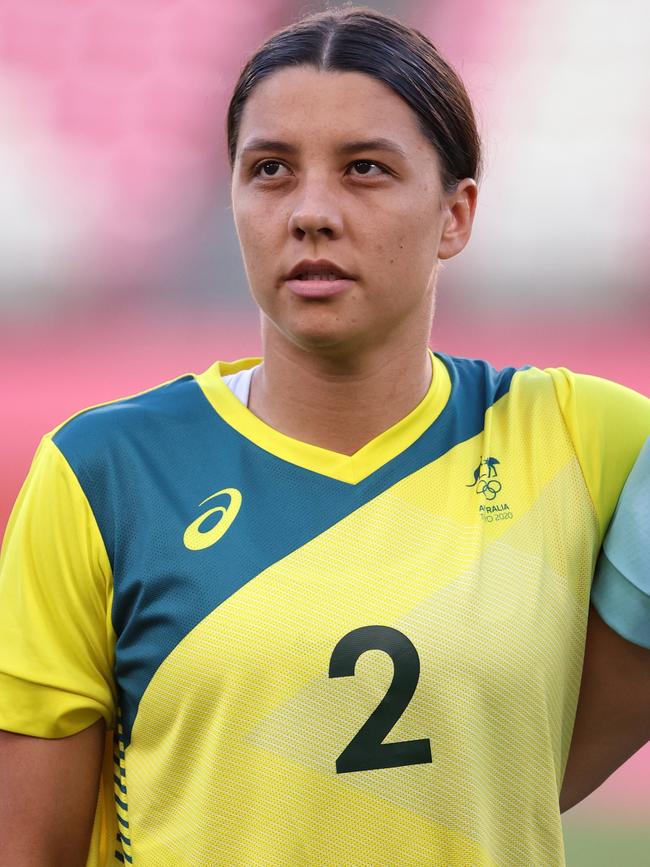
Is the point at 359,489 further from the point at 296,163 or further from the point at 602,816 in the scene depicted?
the point at 602,816

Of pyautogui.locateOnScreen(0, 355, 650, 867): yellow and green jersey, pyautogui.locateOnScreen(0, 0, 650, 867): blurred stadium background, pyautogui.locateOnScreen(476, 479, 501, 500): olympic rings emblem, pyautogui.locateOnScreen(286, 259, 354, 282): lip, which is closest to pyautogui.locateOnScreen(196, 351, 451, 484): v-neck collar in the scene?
pyautogui.locateOnScreen(0, 355, 650, 867): yellow and green jersey

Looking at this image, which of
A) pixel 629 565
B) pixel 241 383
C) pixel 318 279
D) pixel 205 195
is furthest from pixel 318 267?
pixel 205 195

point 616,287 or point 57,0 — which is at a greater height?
point 57,0

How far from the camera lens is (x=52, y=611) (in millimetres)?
1473

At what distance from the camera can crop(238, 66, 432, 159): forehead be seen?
1.50m

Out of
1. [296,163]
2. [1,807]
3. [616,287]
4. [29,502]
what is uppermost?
[616,287]

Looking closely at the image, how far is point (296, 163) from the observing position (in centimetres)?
152

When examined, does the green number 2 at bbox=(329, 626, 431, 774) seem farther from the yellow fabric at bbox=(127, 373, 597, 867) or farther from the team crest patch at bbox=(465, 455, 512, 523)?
the team crest patch at bbox=(465, 455, 512, 523)

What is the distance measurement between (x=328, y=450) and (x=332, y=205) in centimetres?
30

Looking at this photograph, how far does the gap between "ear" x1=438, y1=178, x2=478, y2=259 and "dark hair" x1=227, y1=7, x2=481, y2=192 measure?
2cm

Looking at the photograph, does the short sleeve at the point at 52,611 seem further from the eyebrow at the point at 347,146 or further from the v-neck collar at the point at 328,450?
the eyebrow at the point at 347,146

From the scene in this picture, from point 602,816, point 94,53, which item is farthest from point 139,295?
point 602,816

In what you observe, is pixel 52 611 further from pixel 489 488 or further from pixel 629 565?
pixel 629 565

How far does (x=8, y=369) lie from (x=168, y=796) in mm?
4018
